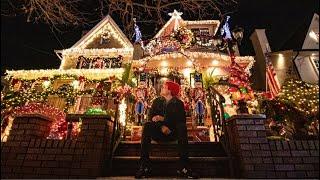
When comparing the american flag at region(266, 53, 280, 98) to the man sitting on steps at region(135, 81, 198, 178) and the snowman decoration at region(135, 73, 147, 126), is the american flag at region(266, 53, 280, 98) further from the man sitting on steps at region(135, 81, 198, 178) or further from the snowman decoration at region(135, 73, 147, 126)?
the man sitting on steps at region(135, 81, 198, 178)

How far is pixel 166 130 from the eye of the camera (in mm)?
3643

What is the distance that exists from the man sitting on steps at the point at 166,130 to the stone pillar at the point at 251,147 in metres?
0.83

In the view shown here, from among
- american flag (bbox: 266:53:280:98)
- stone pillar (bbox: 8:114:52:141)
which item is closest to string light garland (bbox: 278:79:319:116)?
american flag (bbox: 266:53:280:98)

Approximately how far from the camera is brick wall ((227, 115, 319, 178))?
3.24m

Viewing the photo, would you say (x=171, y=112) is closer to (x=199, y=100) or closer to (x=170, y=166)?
(x=170, y=166)

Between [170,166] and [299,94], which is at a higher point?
[299,94]

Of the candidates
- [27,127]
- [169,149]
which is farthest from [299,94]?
[27,127]

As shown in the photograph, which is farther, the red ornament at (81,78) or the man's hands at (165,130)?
the red ornament at (81,78)

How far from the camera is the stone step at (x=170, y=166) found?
12.3 feet

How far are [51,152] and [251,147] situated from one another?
3.20m

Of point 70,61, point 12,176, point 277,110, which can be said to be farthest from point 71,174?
point 70,61

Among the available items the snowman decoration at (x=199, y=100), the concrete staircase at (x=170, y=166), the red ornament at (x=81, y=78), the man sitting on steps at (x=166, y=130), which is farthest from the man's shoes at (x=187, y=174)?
the red ornament at (x=81, y=78)

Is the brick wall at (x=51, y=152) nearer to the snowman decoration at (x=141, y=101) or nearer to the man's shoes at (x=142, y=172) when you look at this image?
the man's shoes at (x=142, y=172)

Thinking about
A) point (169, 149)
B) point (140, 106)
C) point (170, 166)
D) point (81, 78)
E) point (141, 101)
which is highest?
point (81, 78)
